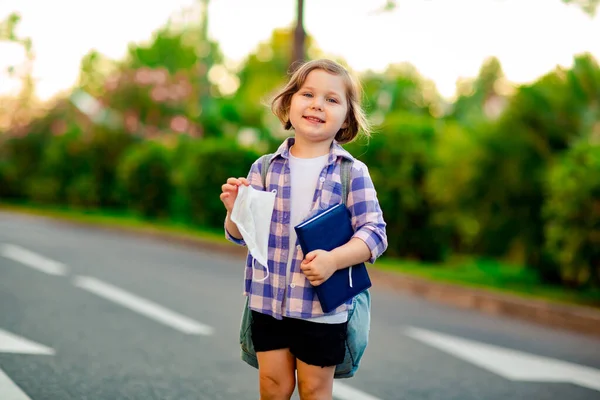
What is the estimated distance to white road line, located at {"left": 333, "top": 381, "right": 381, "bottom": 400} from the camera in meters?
4.61

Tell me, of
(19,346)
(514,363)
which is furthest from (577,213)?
(19,346)

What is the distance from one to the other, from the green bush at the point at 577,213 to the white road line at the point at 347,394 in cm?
451

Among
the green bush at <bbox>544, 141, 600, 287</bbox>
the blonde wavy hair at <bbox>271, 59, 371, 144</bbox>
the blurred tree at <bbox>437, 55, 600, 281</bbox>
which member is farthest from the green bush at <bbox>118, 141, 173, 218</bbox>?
the blonde wavy hair at <bbox>271, 59, 371, 144</bbox>

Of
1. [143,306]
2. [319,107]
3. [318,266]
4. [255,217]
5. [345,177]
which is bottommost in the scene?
[143,306]

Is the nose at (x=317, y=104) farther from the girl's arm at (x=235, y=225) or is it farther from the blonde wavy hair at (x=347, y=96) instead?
the girl's arm at (x=235, y=225)

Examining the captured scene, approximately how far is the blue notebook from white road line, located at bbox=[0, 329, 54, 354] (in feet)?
9.65

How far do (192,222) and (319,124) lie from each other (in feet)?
49.9

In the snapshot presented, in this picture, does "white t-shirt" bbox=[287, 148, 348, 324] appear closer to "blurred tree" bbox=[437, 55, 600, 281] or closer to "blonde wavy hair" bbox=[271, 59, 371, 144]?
"blonde wavy hair" bbox=[271, 59, 371, 144]

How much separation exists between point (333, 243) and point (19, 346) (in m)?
3.25

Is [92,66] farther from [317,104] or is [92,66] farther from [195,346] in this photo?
[317,104]

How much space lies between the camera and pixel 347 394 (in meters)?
4.69

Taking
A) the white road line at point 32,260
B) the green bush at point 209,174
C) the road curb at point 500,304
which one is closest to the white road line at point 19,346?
the white road line at point 32,260

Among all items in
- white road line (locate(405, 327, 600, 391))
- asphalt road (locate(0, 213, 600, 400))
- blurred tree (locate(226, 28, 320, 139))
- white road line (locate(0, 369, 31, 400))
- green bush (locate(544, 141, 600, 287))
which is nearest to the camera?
white road line (locate(0, 369, 31, 400))

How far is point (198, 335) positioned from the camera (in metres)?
6.22
